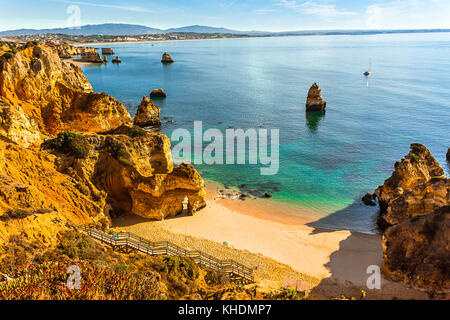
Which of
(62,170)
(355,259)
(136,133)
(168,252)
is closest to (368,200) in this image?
(355,259)

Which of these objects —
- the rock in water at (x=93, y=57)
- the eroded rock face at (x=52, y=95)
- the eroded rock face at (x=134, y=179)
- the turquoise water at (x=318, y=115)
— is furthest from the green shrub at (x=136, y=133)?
the rock in water at (x=93, y=57)

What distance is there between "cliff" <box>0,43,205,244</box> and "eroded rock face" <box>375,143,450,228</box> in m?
18.0

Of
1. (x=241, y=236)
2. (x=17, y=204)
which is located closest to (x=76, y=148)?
(x=17, y=204)

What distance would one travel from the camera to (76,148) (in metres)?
26.7

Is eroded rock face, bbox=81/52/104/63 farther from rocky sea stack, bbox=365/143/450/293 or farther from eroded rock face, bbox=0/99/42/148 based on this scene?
rocky sea stack, bbox=365/143/450/293

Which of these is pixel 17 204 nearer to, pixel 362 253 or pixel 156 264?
pixel 156 264

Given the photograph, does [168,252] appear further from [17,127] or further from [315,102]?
[315,102]

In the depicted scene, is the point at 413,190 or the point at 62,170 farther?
the point at 413,190

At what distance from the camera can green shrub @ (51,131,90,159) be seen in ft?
87.9

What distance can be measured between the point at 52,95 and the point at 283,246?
3582 cm

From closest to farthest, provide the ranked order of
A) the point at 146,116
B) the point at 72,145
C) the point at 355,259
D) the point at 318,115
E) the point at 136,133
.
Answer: the point at 355,259 → the point at 72,145 → the point at 136,133 → the point at 146,116 → the point at 318,115

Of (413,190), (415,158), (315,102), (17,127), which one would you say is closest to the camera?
(413,190)

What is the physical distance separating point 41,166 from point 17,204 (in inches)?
256

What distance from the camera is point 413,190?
89.2 feet
